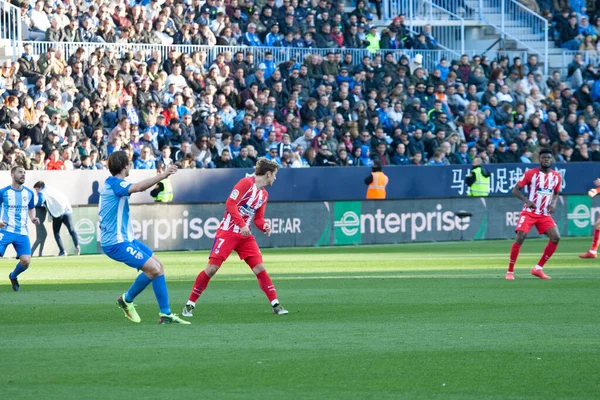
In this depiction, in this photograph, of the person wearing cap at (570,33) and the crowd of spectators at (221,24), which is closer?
the crowd of spectators at (221,24)

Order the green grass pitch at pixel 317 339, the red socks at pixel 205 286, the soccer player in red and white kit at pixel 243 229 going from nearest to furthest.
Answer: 1. the green grass pitch at pixel 317 339
2. the red socks at pixel 205 286
3. the soccer player in red and white kit at pixel 243 229

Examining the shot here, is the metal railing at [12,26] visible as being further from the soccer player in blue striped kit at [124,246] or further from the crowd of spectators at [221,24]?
the soccer player in blue striped kit at [124,246]

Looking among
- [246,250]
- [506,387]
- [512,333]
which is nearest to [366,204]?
[246,250]

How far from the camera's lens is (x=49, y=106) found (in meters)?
26.5

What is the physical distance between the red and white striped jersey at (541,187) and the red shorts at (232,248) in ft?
22.6

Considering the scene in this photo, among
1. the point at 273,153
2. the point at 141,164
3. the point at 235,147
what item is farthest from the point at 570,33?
the point at 141,164

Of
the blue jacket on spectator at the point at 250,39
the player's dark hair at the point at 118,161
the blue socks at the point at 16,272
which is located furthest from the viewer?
the blue jacket on spectator at the point at 250,39

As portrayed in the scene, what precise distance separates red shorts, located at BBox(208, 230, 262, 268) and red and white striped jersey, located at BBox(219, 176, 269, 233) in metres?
0.08

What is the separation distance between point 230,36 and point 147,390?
2468 cm

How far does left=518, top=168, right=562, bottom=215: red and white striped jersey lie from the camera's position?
746 inches

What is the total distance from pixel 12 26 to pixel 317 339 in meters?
19.5

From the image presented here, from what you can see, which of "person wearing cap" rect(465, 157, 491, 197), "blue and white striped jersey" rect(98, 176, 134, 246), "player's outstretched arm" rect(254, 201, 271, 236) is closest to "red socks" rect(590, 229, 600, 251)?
"person wearing cap" rect(465, 157, 491, 197)

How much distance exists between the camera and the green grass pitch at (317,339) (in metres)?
8.40

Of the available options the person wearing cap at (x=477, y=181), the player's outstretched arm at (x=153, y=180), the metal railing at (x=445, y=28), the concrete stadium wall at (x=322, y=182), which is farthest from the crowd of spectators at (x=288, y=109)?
the player's outstretched arm at (x=153, y=180)
